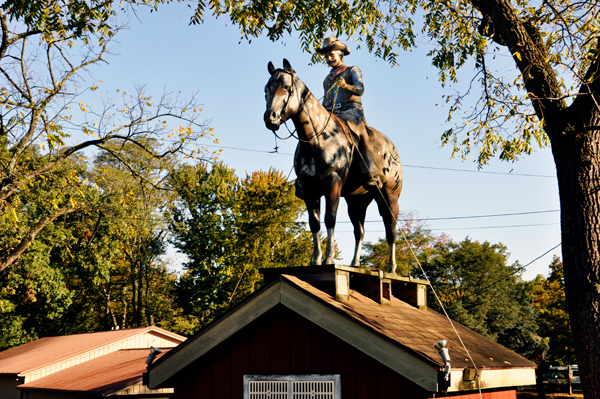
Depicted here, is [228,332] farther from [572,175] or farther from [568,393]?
[568,393]

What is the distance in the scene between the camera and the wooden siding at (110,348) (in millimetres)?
24934

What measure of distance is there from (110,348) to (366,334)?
76.4 ft

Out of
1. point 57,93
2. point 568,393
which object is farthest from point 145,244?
point 568,393

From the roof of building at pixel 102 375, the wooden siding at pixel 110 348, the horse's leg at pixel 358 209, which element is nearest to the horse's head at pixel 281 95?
the horse's leg at pixel 358 209

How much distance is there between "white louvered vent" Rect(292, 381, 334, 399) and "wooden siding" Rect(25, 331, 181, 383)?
21811mm

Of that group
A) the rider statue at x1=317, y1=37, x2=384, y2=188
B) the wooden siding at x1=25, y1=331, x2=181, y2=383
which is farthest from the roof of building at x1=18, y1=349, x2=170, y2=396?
the rider statue at x1=317, y1=37, x2=384, y2=188

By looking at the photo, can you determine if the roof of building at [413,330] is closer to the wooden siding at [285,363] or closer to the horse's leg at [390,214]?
the wooden siding at [285,363]

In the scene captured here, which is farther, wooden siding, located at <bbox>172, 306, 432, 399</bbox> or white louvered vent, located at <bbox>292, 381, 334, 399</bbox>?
white louvered vent, located at <bbox>292, 381, 334, 399</bbox>

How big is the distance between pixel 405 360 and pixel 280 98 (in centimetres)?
368

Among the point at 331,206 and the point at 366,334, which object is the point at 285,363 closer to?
the point at 366,334

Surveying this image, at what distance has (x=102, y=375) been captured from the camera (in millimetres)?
20781

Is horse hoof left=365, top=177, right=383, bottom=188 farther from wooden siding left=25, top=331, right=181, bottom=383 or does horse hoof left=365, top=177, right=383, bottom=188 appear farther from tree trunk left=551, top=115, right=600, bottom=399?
wooden siding left=25, top=331, right=181, bottom=383

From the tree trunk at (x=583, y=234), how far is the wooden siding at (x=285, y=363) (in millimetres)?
2096

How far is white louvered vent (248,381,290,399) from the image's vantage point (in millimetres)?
7023
